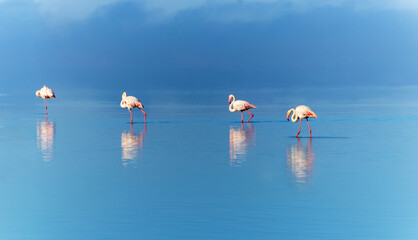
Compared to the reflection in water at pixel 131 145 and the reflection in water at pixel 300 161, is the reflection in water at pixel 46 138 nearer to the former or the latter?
the reflection in water at pixel 131 145

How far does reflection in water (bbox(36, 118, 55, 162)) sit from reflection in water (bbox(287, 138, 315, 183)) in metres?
5.22

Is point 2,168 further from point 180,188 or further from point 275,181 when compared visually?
point 275,181

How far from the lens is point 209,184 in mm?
11492

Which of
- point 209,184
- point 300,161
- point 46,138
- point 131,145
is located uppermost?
point 46,138

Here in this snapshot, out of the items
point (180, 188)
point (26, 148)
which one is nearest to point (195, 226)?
point (180, 188)

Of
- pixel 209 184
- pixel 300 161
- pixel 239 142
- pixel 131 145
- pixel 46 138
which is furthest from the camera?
pixel 46 138

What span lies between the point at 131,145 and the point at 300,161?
492cm

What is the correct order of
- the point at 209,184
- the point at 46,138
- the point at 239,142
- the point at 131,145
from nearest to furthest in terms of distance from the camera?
the point at 209,184, the point at 131,145, the point at 239,142, the point at 46,138

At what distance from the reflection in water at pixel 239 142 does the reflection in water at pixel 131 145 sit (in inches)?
84.0

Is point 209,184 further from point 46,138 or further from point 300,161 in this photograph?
point 46,138

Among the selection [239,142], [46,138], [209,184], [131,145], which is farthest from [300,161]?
[46,138]

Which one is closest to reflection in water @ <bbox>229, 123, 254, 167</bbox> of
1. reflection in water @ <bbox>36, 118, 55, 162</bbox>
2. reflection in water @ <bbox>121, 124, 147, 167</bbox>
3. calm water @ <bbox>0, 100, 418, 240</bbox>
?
calm water @ <bbox>0, 100, 418, 240</bbox>

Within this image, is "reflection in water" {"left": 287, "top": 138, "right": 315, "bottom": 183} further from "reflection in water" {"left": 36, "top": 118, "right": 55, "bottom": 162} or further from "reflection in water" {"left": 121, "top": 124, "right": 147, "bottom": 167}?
"reflection in water" {"left": 36, "top": 118, "right": 55, "bottom": 162}

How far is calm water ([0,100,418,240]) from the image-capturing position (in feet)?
28.8
